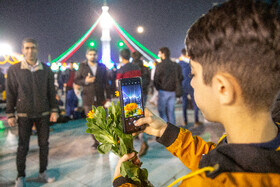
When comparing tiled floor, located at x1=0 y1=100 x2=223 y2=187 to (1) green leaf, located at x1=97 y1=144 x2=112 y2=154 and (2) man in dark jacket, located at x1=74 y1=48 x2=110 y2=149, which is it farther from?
(1) green leaf, located at x1=97 y1=144 x2=112 y2=154

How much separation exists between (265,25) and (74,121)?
6.21 meters

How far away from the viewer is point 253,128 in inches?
27.3

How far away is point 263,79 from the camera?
65cm

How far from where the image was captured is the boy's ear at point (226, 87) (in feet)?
2.16

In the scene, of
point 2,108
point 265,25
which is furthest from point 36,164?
point 2,108

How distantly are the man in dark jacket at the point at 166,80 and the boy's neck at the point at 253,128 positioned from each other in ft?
12.4

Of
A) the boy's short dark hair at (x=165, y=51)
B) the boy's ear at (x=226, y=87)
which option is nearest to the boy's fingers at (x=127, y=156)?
the boy's ear at (x=226, y=87)

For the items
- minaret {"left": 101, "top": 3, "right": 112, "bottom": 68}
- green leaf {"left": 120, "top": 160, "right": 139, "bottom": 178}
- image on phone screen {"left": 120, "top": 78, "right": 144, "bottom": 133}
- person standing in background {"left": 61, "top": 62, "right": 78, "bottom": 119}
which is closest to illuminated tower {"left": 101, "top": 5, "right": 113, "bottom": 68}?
minaret {"left": 101, "top": 3, "right": 112, "bottom": 68}

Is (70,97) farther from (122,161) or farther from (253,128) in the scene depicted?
(253,128)

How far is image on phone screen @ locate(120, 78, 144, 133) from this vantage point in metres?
A: 1.21

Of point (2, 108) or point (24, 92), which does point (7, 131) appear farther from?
point (2, 108)

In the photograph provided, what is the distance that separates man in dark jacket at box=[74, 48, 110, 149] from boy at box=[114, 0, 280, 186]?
3253 millimetres

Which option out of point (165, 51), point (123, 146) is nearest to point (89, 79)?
point (165, 51)

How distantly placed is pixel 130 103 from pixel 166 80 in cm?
333
